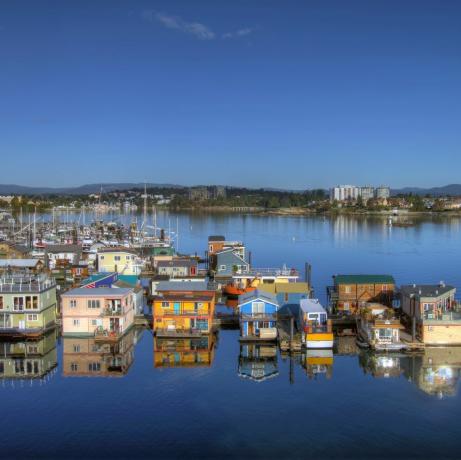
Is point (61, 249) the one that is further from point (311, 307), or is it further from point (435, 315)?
point (435, 315)

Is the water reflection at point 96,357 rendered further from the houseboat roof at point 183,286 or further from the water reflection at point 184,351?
the houseboat roof at point 183,286

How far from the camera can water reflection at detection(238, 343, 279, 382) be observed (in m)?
15.9

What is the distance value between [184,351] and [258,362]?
2333 millimetres

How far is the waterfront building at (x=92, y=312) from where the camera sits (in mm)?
18719

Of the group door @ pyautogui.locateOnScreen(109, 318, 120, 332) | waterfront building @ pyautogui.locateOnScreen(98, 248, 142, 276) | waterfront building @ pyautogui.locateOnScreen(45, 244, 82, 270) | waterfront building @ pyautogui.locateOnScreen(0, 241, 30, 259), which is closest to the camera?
door @ pyautogui.locateOnScreen(109, 318, 120, 332)

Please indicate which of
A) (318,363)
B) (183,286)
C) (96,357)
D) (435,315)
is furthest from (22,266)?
(435,315)

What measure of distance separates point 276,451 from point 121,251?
20095 millimetres

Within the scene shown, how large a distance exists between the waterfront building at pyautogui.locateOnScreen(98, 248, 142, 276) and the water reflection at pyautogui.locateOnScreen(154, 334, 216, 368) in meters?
11.3

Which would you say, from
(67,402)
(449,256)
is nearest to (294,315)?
(67,402)

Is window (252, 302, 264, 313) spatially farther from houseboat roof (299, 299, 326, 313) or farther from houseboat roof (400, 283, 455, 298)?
houseboat roof (400, 283, 455, 298)

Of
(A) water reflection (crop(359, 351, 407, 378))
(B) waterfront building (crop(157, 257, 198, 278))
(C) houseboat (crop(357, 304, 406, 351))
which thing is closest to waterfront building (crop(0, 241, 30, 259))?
(B) waterfront building (crop(157, 257, 198, 278))

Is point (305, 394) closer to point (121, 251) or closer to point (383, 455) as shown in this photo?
point (383, 455)

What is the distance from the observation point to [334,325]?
20453 millimetres

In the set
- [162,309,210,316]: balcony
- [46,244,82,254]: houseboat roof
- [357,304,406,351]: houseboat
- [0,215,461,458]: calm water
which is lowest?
[0,215,461,458]: calm water
